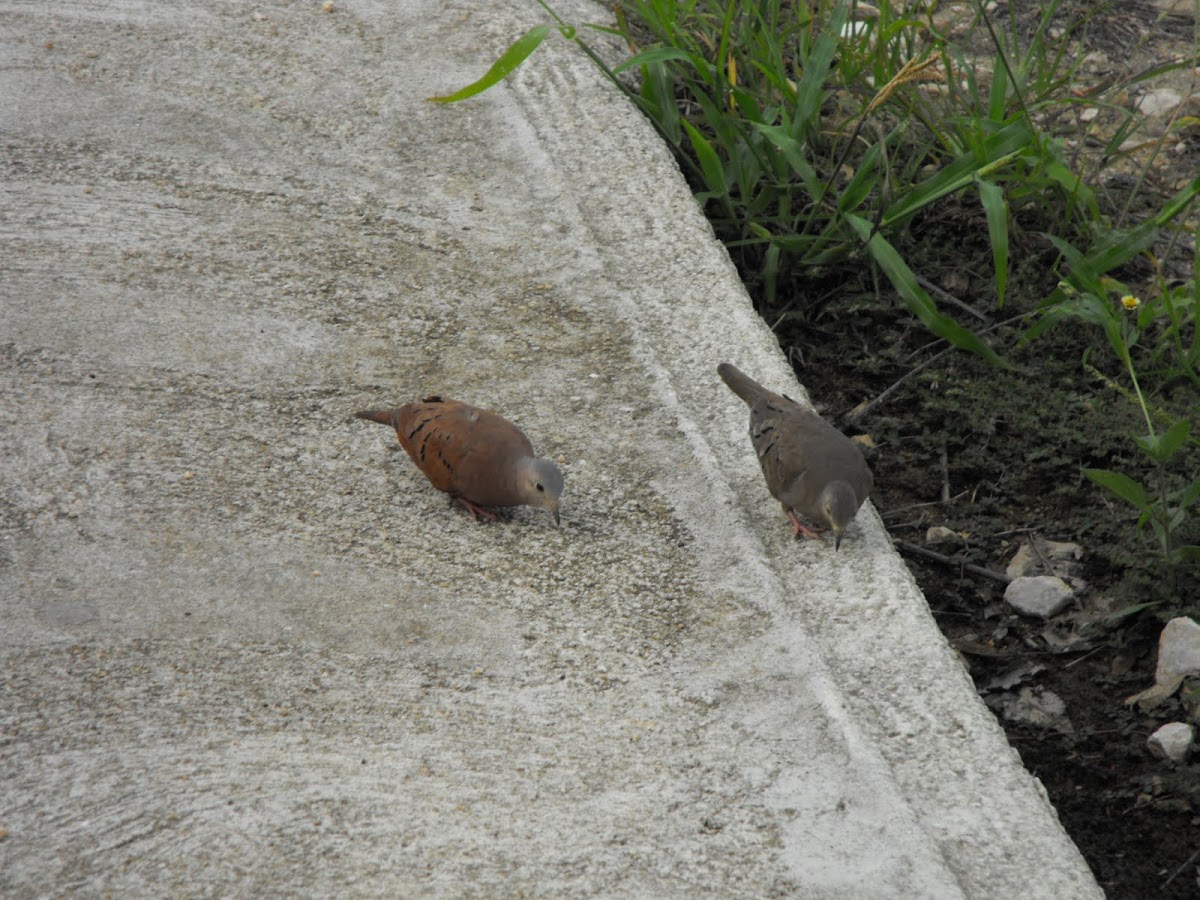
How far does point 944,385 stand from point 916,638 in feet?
4.06

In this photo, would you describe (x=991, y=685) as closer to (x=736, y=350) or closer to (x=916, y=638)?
(x=916, y=638)

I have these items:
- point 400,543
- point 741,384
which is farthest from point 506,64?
point 400,543

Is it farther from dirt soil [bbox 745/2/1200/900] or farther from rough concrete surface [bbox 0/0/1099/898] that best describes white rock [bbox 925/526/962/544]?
rough concrete surface [bbox 0/0/1099/898]

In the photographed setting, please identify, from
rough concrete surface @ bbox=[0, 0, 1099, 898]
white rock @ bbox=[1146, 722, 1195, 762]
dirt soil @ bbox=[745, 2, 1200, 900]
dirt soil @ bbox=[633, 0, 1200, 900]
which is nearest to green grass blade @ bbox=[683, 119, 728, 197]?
rough concrete surface @ bbox=[0, 0, 1099, 898]

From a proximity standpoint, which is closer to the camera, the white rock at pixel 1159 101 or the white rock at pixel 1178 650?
the white rock at pixel 1178 650

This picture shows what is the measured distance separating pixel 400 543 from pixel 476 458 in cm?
26

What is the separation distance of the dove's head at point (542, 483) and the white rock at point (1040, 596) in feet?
3.85

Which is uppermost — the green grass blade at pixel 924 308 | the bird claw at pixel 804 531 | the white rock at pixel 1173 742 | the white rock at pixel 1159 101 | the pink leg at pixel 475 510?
the white rock at pixel 1159 101

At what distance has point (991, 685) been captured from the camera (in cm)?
288

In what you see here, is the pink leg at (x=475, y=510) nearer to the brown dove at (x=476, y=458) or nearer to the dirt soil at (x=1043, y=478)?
the brown dove at (x=476, y=458)

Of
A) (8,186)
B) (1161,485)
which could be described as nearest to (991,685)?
(1161,485)

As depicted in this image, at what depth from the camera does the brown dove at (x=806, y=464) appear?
9.06 ft

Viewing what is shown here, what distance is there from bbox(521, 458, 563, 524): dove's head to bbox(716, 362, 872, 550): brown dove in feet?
1.68

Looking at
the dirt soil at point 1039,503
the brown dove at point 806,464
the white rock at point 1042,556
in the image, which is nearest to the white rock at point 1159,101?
the dirt soil at point 1039,503
